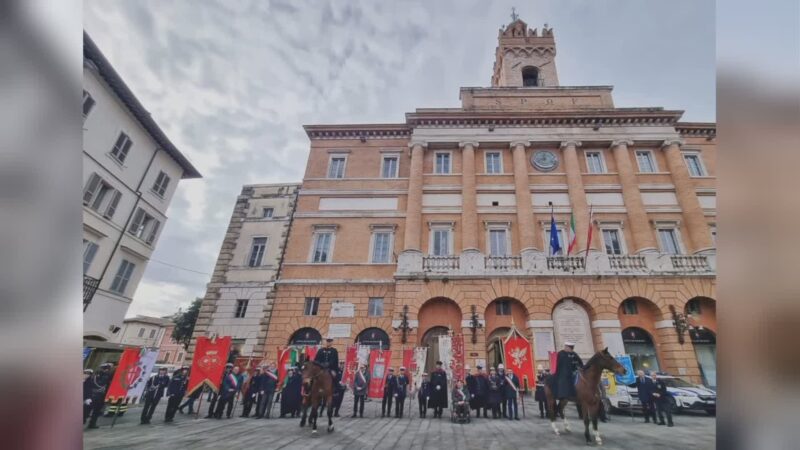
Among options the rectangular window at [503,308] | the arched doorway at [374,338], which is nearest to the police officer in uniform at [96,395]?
the arched doorway at [374,338]

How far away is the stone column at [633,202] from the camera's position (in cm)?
1622

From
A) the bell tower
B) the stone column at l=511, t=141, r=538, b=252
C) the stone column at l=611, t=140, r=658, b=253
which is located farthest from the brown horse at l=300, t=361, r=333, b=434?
the bell tower

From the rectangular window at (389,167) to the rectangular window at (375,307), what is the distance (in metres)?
7.47

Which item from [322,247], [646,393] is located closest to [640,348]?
[646,393]

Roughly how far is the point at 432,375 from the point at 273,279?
1084cm

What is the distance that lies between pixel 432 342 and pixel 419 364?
3.03m

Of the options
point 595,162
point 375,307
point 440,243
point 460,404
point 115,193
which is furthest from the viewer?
point 595,162

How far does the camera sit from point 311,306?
16.4 metres

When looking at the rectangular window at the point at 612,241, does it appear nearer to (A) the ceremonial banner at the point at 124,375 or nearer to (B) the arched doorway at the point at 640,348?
(B) the arched doorway at the point at 640,348

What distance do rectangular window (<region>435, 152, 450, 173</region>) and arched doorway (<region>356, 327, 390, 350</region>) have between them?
385 inches
